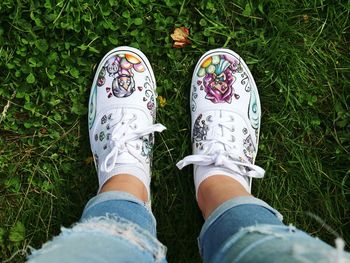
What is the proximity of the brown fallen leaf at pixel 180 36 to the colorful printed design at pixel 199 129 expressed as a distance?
0.31 metres

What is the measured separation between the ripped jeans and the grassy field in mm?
442

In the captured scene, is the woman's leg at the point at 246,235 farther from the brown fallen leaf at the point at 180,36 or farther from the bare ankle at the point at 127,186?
Answer: the brown fallen leaf at the point at 180,36

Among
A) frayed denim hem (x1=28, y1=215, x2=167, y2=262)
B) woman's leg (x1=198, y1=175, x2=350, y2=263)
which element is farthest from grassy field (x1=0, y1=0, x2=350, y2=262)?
frayed denim hem (x1=28, y1=215, x2=167, y2=262)

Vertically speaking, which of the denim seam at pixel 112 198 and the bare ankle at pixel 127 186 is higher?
the denim seam at pixel 112 198

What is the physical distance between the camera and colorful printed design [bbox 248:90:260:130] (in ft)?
6.70

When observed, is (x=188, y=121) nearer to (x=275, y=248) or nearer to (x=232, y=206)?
(x=232, y=206)

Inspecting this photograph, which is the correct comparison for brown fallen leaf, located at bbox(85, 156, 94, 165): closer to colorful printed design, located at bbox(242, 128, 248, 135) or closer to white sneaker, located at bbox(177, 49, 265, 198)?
white sneaker, located at bbox(177, 49, 265, 198)

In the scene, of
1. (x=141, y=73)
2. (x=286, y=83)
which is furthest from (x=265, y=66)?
(x=141, y=73)

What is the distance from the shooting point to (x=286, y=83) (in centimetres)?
201

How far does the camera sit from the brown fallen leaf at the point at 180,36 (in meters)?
1.99

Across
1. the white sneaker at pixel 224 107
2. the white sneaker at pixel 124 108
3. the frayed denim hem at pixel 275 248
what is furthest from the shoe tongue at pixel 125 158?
the frayed denim hem at pixel 275 248

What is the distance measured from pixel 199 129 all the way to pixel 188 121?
77 mm

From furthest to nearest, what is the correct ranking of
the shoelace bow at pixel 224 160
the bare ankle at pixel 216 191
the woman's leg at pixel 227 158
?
1. the shoelace bow at pixel 224 160
2. the bare ankle at pixel 216 191
3. the woman's leg at pixel 227 158

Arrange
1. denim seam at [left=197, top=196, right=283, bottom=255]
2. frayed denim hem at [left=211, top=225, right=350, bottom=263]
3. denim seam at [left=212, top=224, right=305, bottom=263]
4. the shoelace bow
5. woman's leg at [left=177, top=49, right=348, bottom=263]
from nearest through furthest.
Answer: frayed denim hem at [left=211, top=225, right=350, bottom=263]
denim seam at [left=212, top=224, right=305, bottom=263]
woman's leg at [left=177, top=49, right=348, bottom=263]
denim seam at [left=197, top=196, right=283, bottom=255]
the shoelace bow
